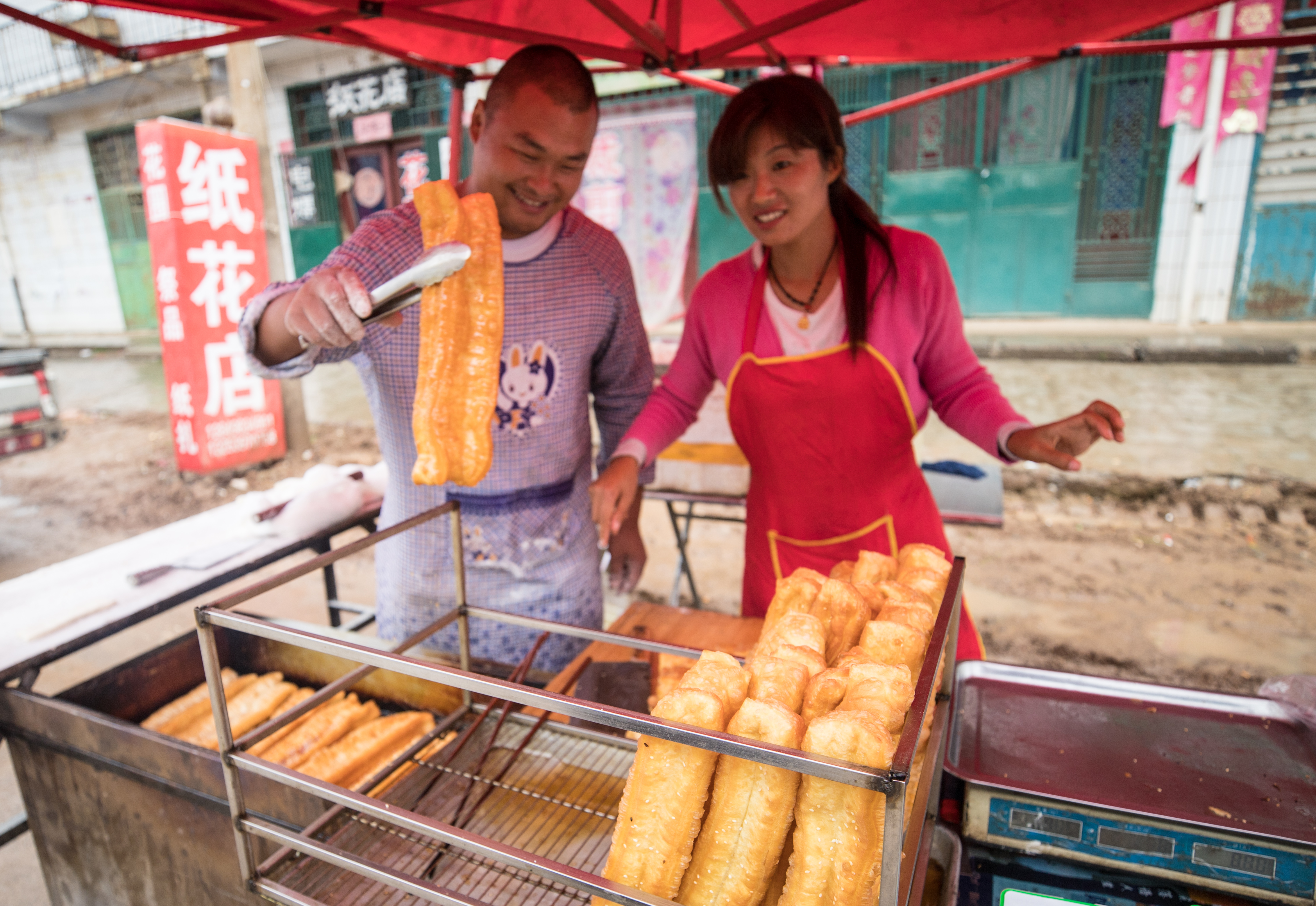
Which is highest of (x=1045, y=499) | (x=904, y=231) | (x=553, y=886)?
(x=904, y=231)

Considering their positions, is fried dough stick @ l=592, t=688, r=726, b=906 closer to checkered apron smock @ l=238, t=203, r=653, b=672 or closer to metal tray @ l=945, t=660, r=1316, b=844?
metal tray @ l=945, t=660, r=1316, b=844

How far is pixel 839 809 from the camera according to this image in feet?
2.50

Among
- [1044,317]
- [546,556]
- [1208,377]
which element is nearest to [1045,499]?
[1208,377]

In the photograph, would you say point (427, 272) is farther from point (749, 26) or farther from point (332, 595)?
point (332, 595)

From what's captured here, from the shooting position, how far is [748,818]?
0.80 m

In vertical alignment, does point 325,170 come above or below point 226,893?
above

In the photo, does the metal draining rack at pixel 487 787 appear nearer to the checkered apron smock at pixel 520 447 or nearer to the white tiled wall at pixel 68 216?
the checkered apron smock at pixel 520 447

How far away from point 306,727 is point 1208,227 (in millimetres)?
10754

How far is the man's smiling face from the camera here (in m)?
1.79

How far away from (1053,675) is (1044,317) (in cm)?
984

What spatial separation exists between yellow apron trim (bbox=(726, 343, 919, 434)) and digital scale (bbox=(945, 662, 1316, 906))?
102cm

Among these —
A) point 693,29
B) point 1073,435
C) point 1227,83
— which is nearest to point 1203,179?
point 1227,83

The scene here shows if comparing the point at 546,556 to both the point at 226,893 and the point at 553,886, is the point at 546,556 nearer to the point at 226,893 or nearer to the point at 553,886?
the point at 226,893

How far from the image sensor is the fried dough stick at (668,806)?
80 cm
